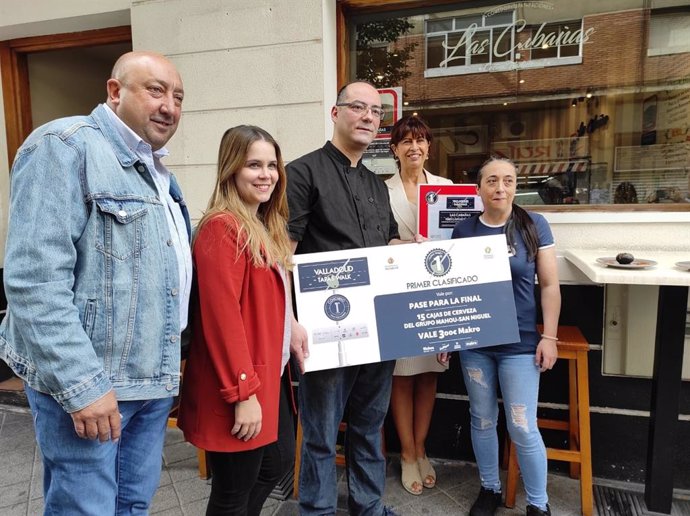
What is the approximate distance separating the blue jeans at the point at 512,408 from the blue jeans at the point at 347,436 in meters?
0.48

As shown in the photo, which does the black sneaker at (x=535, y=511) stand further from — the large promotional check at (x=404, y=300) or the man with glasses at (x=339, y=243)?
the large promotional check at (x=404, y=300)

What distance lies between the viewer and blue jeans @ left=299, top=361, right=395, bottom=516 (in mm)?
2068

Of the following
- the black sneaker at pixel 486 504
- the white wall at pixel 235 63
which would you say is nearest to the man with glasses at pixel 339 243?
the black sneaker at pixel 486 504

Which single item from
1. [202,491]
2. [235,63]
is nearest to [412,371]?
[202,491]

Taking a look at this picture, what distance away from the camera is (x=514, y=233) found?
224 cm

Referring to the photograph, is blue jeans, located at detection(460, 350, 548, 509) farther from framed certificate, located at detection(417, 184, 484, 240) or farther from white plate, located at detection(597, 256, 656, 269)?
framed certificate, located at detection(417, 184, 484, 240)

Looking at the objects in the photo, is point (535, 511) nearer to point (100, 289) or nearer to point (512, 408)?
point (512, 408)

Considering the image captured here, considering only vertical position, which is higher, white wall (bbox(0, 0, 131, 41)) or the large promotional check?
white wall (bbox(0, 0, 131, 41))

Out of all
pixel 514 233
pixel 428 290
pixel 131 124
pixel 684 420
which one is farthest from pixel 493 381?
pixel 131 124

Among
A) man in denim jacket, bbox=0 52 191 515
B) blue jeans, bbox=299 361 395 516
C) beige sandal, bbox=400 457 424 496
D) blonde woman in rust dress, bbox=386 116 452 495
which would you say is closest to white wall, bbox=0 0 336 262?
blonde woman in rust dress, bbox=386 116 452 495

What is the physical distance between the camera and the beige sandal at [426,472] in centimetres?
275

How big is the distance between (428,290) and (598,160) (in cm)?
199

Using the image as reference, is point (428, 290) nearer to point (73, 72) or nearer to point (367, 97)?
point (367, 97)

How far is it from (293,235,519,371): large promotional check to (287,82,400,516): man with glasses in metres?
0.10
